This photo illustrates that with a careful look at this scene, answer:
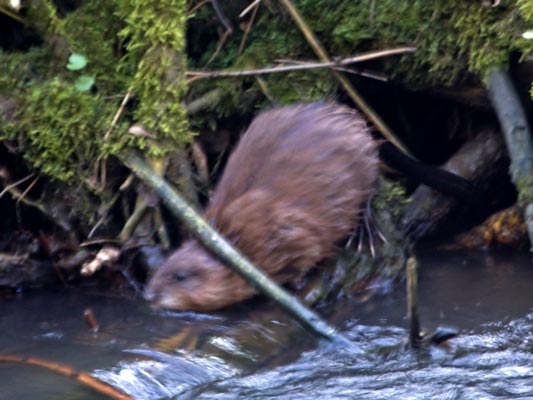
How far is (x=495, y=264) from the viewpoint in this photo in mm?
5148

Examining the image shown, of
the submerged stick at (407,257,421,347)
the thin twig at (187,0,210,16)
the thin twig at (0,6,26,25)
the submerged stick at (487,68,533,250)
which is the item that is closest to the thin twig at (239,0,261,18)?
the thin twig at (187,0,210,16)

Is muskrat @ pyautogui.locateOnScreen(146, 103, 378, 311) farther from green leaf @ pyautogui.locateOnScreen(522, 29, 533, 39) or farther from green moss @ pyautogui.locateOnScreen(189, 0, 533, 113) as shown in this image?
green leaf @ pyautogui.locateOnScreen(522, 29, 533, 39)

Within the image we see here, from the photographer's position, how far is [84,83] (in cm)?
470

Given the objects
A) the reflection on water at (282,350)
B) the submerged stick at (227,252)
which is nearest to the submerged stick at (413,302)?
the reflection on water at (282,350)

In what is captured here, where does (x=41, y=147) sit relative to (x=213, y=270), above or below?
above

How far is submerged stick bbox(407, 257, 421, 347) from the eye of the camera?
3.69 metres

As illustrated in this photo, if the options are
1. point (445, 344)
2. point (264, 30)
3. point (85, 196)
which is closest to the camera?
point (445, 344)

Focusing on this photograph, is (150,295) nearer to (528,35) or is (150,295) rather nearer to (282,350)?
(282,350)

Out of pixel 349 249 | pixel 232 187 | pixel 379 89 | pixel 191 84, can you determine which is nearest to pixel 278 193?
pixel 232 187

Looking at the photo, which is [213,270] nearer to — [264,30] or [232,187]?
[232,187]

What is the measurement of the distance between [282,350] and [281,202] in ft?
2.52

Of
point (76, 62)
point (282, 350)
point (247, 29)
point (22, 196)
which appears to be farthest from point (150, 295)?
point (247, 29)

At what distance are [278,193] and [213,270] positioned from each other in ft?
1.56

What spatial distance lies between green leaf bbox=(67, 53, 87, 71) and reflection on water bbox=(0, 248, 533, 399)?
110 cm
